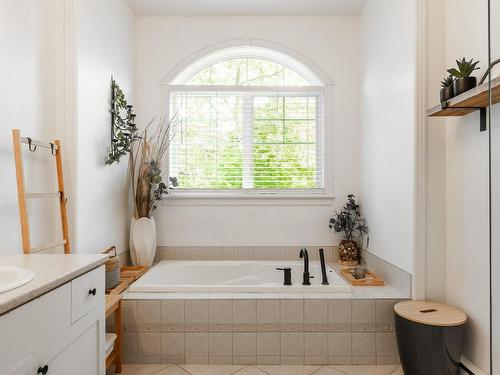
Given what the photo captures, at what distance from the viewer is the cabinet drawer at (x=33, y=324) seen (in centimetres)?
92

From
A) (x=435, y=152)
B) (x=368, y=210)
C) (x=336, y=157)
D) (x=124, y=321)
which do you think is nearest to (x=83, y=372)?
(x=124, y=321)

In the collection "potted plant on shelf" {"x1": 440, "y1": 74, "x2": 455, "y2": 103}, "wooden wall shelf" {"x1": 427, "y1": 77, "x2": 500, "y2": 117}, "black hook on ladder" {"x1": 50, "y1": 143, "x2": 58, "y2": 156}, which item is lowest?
"black hook on ladder" {"x1": 50, "y1": 143, "x2": 58, "y2": 156}

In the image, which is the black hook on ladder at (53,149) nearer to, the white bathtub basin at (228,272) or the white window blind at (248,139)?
the white bathtub basin at (228,272)

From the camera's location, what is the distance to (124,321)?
7.30ft

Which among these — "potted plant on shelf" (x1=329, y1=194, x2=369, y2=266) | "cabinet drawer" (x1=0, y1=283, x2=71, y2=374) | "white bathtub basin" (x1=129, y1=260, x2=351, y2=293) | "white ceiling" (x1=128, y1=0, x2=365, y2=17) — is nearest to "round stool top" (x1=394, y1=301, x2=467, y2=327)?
"white bathtub basin" (x1=129, y1=260, x2=351, y2=293)

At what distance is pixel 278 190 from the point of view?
330 cm

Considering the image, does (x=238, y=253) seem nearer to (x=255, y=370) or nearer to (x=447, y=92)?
(x=255, y=370)

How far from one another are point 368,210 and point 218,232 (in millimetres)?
1379

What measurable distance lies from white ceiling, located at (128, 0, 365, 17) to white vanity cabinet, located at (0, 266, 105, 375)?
2508 millimetres

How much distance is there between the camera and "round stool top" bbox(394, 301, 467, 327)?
1815 mm

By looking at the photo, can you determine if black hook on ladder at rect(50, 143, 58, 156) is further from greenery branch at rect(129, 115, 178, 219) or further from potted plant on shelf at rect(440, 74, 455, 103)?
potted plant on shelf at rect(440, 74, 455, 103)

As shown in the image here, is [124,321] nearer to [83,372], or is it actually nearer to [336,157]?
[83,372]

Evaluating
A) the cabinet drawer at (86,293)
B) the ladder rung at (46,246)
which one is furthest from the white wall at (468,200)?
the ladder rung at (46,246)

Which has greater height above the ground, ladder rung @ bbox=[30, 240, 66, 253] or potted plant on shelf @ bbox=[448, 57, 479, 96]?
potted plant on shelf @ bbox=[448, 57, 479, 96]
